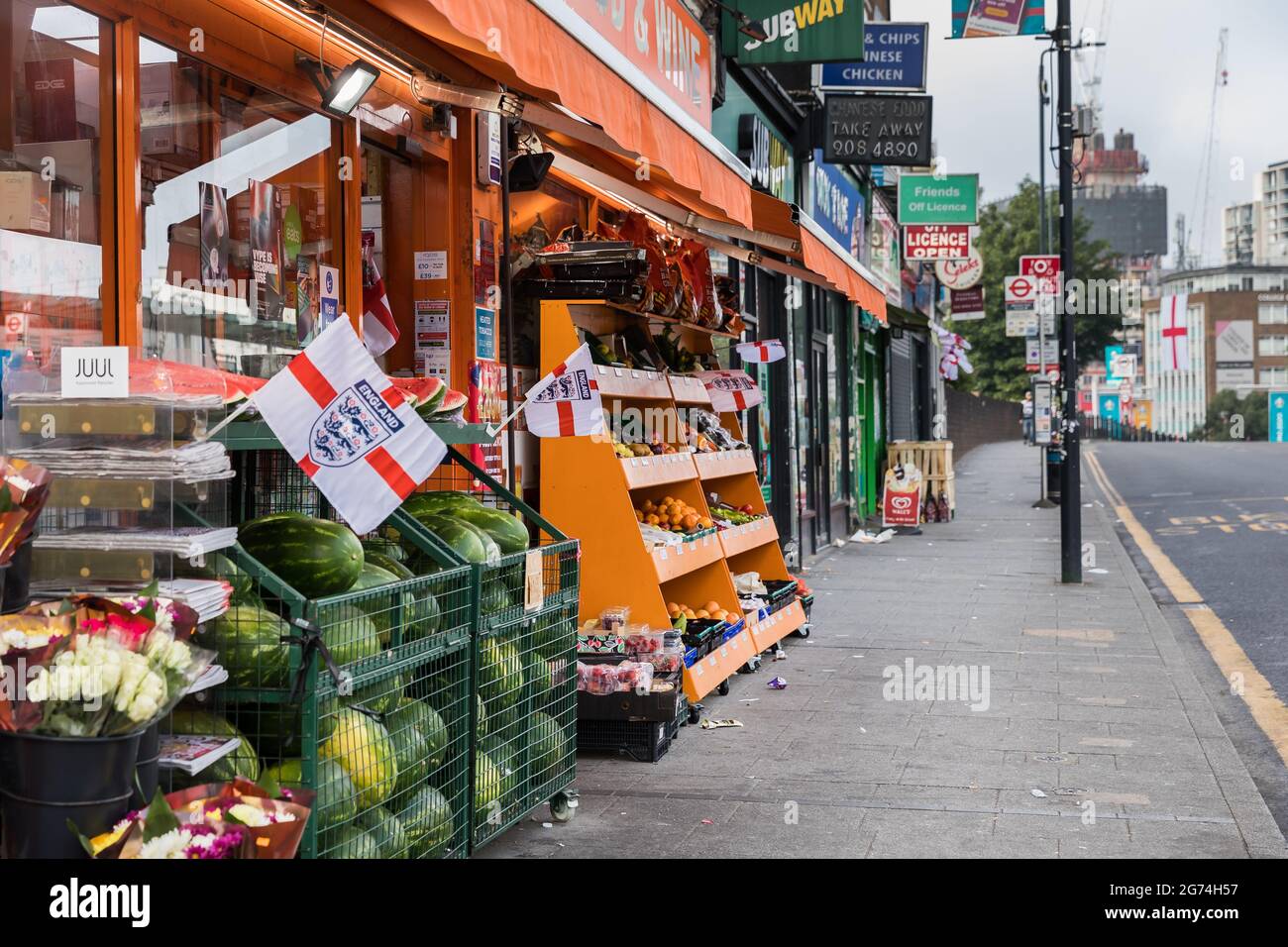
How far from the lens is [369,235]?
702 cm

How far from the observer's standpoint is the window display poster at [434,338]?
7270mm

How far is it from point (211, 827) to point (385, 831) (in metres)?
1.38

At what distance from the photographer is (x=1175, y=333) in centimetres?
10038

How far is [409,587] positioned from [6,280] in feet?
5.06

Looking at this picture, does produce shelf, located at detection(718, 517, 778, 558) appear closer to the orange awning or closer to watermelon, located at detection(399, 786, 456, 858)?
the orange awning

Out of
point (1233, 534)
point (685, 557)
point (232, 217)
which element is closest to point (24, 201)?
point (232, 217)

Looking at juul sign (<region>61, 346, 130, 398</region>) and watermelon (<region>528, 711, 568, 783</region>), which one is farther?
watermelon (<region>528, 711, 568, 783</region>)

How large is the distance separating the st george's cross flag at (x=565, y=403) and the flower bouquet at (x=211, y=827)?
9.56 ft

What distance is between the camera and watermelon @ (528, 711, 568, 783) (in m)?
5.48

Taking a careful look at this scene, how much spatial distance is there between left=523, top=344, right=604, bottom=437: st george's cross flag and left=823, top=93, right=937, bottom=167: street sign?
31.2ft

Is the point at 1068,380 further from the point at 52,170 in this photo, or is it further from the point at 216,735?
the point at 216,735

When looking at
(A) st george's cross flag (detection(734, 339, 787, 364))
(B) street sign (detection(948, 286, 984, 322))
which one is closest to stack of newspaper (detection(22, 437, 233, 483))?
(A) st george's cross flag (detection(734, 339, 787, 364))
